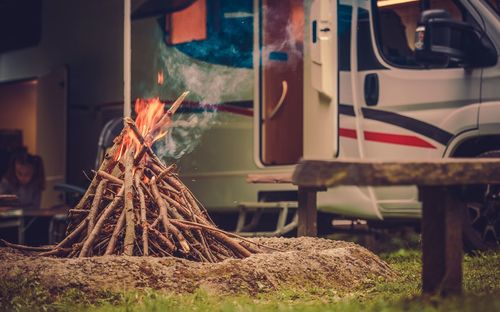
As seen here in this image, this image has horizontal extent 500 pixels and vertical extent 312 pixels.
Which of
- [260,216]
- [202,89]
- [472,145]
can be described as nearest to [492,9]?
[472,145]

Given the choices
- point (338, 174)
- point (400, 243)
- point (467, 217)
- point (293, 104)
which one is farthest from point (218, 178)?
point (338, 174)

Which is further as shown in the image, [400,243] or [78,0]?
[78,0]

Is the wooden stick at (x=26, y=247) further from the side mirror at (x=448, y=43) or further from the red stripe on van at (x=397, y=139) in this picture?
the side mirror at (x=448, y=43)

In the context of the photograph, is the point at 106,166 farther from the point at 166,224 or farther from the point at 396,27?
the point at 396,27

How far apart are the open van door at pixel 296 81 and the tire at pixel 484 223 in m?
1.10

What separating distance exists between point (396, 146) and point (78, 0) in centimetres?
394

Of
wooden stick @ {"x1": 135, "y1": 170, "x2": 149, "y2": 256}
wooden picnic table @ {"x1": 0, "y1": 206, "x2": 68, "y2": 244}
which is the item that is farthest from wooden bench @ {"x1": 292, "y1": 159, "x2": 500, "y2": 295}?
wooden picnic table @ {"x1": 0, "y1": 206, "x2": 68, "y2": 244}

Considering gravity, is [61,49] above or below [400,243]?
above

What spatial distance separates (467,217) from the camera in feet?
24.9

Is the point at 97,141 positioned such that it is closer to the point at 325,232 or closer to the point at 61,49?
the point at 61,49

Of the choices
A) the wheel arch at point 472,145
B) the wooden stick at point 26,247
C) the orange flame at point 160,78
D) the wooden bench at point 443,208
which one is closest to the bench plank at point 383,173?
the wooden bench at point 443,208

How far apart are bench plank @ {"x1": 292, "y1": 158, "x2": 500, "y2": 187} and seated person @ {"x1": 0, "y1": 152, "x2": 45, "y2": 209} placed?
22.1 ft

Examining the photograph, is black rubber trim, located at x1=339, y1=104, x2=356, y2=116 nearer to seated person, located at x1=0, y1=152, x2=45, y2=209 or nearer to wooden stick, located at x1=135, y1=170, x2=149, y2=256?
wooden stick, located at x1=135, y1=170, x2=149, y2=256

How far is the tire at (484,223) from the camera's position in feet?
24.6
